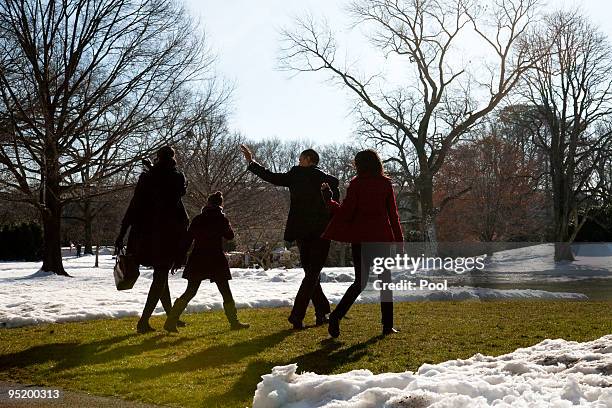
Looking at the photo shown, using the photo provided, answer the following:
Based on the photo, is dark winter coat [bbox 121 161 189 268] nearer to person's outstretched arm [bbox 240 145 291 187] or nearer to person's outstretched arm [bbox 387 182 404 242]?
person's outstretched arm [bbox 240 145 291 187]

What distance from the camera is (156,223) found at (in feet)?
27.7

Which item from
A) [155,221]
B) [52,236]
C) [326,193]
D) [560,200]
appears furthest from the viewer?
[560,200]

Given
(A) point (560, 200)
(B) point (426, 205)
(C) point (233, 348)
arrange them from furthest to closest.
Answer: (A) point (560, 200), (B) point (426, 205), (C) point (233, 348)

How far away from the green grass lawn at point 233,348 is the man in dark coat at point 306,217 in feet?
1.42

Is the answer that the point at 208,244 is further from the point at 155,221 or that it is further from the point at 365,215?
the point at 365,215

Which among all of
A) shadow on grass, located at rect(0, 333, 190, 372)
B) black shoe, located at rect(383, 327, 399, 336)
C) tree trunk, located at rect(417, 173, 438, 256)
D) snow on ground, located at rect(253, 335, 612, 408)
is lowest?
shadow on grass, located at rect(0, 333, 190, 372)

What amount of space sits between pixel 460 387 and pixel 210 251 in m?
5.19

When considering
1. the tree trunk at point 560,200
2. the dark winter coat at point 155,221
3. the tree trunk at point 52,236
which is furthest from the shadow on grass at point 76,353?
the tree trunk at point 560,200

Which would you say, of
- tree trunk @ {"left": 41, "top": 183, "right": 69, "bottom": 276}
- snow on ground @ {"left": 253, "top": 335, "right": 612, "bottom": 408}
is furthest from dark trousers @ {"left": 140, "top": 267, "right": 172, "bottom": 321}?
tree trunk @ {"left": 41, "top": 183, "right": 69, "bottom": 276}

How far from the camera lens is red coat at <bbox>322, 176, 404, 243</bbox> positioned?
7277mm

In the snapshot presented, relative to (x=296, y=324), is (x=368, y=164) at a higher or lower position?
higher

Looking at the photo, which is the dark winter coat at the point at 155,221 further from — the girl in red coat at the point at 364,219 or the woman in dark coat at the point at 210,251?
the girl in red coat at the point at 364,219

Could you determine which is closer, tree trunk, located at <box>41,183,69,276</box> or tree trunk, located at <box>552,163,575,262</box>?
tree trunk, located at <box>41,183,69,276</box>

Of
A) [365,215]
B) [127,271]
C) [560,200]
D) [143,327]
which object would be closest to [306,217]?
[365,215]
